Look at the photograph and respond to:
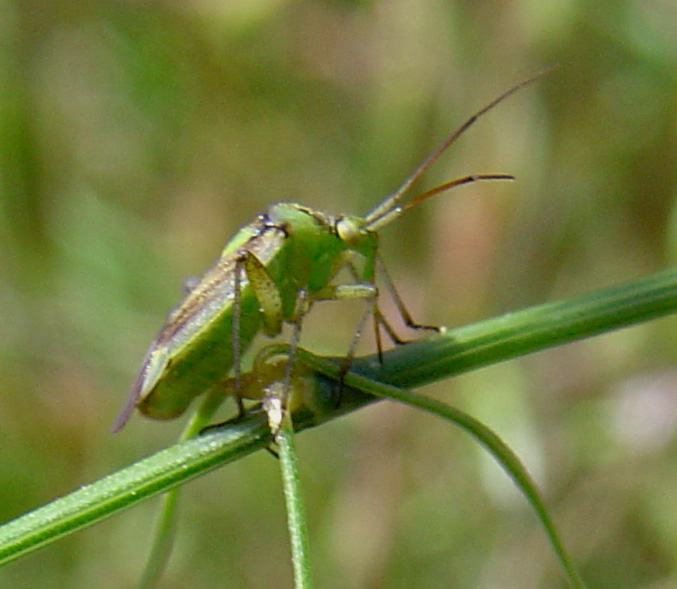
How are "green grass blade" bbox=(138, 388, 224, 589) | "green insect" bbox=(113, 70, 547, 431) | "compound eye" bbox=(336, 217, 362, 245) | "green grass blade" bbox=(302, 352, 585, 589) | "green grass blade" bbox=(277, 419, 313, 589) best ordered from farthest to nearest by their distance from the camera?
"compound eye" bbox=(336, 217, 362, 245) < "green insect" bbox=(113, 70, 547, 431) < "green grass blade" bbox=(138, 388, 224, 589) < "green grass blade" bbox=(302, 352, 585, 589) < "green grass blade" bbox=(277, 419, 313, 589)

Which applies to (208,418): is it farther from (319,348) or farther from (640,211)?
(640,211)

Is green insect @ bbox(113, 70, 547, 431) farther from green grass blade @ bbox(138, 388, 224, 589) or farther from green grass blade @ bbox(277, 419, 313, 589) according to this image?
green grass blade @ bbox(277, 419, 313, 589)

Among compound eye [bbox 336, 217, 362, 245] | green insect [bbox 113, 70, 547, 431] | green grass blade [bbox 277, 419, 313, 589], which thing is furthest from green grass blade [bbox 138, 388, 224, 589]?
compound eye [bbox 336, 217, 362, 245]

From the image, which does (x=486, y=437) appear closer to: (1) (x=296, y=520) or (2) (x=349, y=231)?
(1) (x=296, y=520)

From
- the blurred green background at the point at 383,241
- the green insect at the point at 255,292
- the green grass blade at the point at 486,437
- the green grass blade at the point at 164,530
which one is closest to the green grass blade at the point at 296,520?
the green grass blade at the point at 486,437

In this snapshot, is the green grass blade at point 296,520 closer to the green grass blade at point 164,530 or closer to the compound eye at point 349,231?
the green grass blade at point 164,530

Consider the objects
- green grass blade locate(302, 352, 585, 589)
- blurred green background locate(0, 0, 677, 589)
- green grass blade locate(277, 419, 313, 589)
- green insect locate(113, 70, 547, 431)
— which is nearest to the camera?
green grass blade locate(277, 419, 313, 589)

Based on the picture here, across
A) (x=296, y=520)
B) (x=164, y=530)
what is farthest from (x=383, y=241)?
(x=296, y=520)
